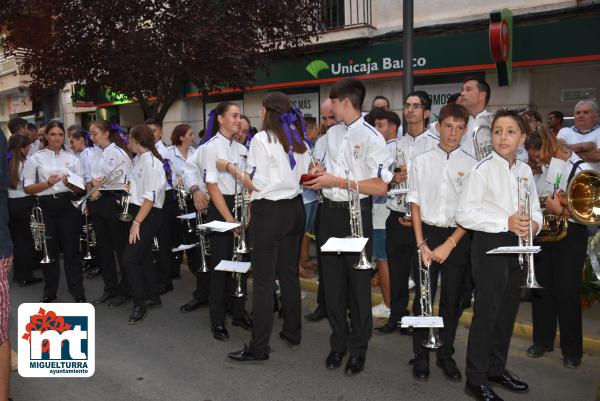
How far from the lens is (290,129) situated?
452 cm

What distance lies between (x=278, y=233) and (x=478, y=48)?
775 cm

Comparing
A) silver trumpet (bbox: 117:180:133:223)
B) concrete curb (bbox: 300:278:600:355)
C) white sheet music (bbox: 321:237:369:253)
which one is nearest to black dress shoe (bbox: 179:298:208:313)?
silver trumpet (bbox: 117:180:133:223)

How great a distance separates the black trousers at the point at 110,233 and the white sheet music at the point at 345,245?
3236 millimetres

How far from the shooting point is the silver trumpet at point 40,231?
21.5 ft

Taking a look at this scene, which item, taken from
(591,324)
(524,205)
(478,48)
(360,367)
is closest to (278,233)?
(360,367)

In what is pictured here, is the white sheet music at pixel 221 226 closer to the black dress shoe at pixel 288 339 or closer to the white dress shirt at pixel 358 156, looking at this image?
the white dress shirt at pixel 358 156

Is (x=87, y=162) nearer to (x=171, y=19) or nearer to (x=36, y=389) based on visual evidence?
(x=171, y=19)

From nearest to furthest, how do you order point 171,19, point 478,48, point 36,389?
1. point 36,389
2. point 171,19
3. point 478,48

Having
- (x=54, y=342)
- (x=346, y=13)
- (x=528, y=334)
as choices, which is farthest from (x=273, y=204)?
(x=346, y=13)

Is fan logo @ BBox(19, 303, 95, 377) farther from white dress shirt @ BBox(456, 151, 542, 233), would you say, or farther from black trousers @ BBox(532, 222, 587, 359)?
black trousers @ BBox(532, 222, 587, 359)

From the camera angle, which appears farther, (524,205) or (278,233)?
(278,233)

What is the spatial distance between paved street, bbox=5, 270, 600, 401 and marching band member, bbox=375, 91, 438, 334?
0.37 meters

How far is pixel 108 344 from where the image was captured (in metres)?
5.34

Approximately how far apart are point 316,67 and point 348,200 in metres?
9.61
